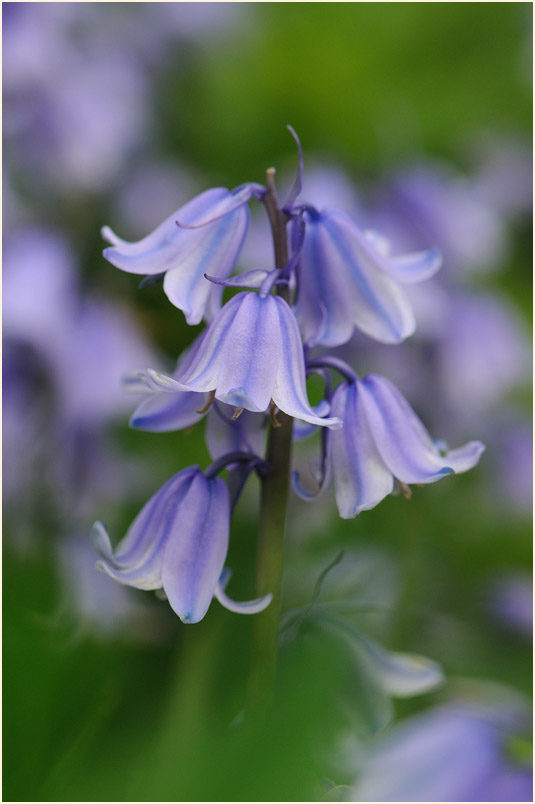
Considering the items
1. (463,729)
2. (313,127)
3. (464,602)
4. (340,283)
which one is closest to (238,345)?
(340,283)

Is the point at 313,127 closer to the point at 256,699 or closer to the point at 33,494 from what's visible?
the point at 33,494

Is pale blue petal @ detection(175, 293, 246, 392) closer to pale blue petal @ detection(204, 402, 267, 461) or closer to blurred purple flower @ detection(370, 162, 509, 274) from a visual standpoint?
pale blue petal @ detection(204, 402, 267, 461)

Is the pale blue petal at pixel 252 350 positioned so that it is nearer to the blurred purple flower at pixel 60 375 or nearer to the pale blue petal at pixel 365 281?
the pale blue petal at pixel 365 281

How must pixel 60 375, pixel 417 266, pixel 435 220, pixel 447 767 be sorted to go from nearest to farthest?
pixel 447 767
pixel 417 266
pixel 60 375
pixel 435 220

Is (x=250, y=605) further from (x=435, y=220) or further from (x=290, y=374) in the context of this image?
(x=435, y=220)

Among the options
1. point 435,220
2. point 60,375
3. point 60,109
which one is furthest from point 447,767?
point 60,109

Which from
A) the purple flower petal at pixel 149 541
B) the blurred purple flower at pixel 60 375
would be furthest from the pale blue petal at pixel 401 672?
the blurred purple flower at pixel 60 375
